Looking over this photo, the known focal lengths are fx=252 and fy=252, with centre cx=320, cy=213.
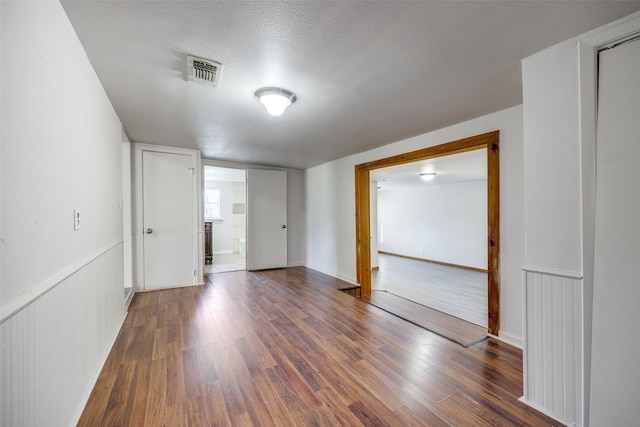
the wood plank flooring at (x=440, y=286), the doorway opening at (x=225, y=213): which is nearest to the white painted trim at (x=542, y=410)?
the wood plank flooring at (x=440, y=286)

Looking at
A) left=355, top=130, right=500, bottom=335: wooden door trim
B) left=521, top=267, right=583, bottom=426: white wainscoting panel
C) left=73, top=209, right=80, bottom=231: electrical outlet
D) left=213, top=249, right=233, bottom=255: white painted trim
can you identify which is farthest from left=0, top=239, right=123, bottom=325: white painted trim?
left=213, top=249, right=233, bottom=255: white painted trim

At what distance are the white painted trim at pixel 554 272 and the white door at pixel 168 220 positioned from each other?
4.29 metres

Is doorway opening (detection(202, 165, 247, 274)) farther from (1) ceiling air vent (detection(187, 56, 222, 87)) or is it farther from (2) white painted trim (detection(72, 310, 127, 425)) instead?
(1) ceiling air vent (detection(187, 56, 222, 87))

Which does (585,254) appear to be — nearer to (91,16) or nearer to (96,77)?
(91,16)

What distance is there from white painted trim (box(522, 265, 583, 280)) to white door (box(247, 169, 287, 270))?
14.7 ft

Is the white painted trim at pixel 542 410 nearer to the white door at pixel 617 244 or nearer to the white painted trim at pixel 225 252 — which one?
the white door at pixel 617 244

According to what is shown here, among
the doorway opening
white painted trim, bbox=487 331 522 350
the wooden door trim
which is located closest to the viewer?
white painted trim, bbox=487 331 522 350

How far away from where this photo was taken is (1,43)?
0.82 m

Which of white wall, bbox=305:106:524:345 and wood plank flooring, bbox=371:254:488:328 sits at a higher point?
white wall, bbox=305:106:524:345

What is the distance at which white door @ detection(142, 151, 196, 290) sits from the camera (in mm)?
3859

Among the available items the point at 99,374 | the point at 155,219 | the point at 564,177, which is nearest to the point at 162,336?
the point at 99,374

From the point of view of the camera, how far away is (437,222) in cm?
720

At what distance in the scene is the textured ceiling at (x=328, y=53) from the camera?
4.15 ft

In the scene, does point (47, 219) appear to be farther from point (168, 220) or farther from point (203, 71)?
point (168, 220)
